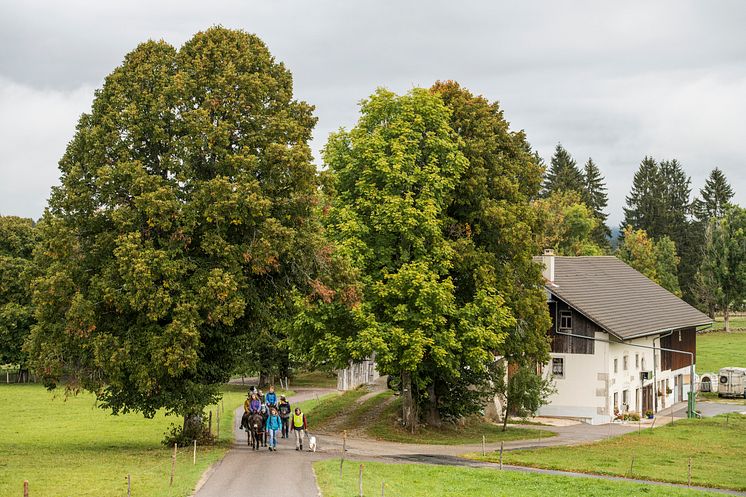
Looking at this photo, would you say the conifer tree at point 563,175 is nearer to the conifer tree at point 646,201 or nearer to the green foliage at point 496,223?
the conifer tree at point 646,201

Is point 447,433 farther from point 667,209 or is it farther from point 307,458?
point 667,209

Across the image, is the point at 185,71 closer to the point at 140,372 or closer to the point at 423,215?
the point at 140,372

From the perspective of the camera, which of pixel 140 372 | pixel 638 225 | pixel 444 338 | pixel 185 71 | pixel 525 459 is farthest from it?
pixel 638 225

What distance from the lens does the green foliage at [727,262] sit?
105062 mm

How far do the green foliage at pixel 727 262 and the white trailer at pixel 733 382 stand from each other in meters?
42.7

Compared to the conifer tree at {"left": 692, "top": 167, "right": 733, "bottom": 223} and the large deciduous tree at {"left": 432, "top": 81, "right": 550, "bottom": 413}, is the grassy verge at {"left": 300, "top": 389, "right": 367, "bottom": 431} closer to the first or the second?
the large deciduous tree at {"left": 432, "top": 81, "right": 550, "bottom": 413}

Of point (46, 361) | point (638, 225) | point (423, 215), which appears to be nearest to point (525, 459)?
point (423, 215)

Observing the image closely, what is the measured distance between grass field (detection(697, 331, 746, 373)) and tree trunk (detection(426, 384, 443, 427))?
39527 mm

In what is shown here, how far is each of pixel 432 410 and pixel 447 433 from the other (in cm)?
167

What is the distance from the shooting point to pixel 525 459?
111 ft

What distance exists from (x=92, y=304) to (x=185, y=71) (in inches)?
348

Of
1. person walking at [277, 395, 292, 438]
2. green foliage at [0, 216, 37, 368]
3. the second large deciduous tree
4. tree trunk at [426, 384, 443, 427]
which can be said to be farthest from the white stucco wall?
green foliage at [0, 216, 37, 368]

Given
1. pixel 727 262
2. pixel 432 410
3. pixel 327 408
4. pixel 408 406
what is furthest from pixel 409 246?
pixel 727 262

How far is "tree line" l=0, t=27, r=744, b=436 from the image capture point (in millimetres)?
28391
